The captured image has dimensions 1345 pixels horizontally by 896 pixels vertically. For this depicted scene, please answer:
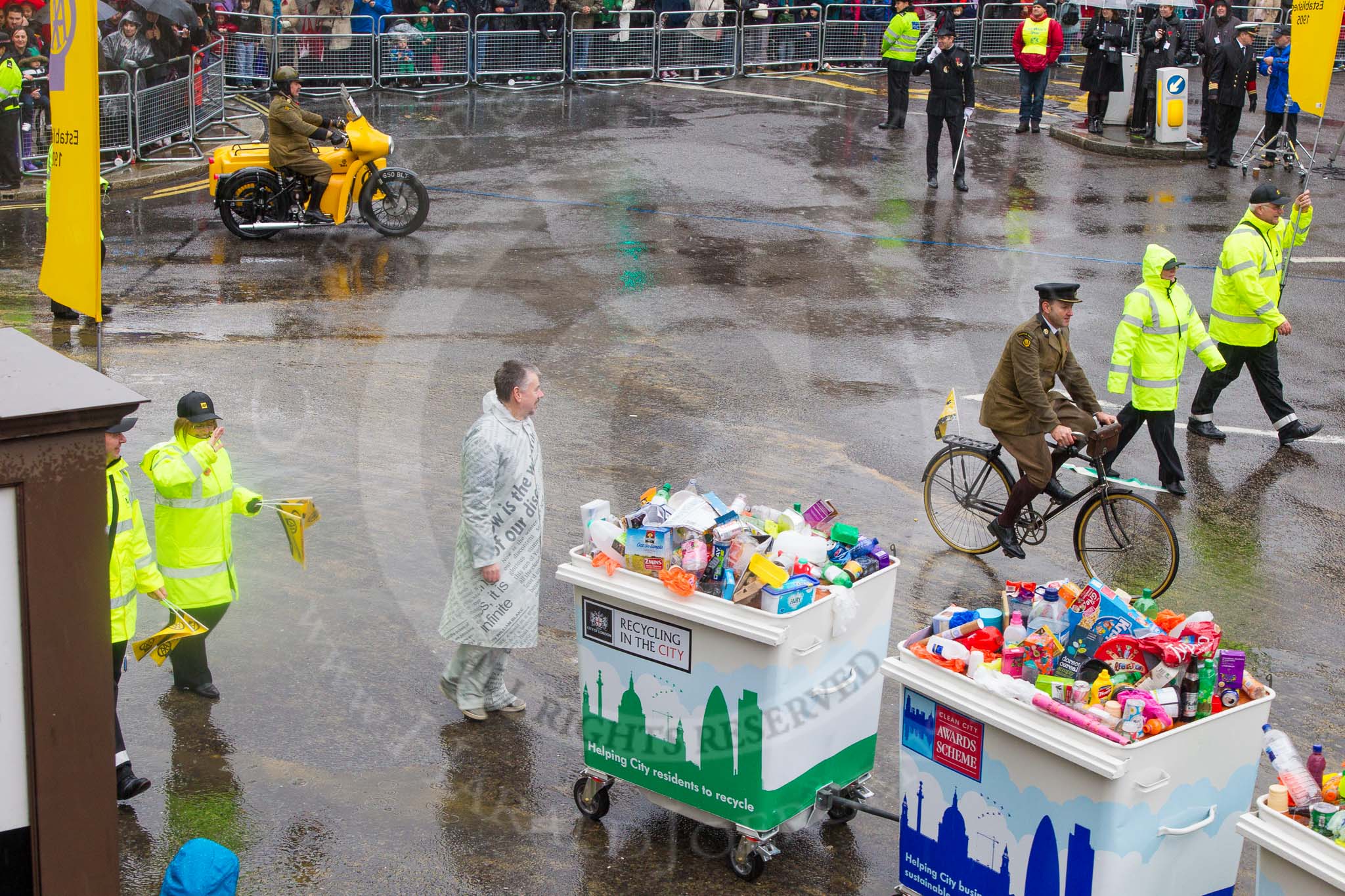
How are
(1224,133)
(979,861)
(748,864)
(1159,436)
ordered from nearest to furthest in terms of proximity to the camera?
(979,861)
(748,864)
(1159,436)
(1224,133)

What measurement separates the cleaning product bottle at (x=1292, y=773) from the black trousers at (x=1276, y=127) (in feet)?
58.8

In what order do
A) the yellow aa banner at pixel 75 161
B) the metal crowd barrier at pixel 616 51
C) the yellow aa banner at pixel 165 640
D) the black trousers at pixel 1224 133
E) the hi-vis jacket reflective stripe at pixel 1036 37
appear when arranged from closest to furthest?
1. the yellow aa banner at pixel 165 640
2. the yellow aa banner at pixel 75 161
3. the black trousers at pixel 1224 133
4. the hi-vis jacket reflective stripe at pixel 1036 37
5. the metal crowd barrier at pixel 616 51

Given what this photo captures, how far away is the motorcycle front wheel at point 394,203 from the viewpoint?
15.8 metres

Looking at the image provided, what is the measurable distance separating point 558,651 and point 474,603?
1.03 metres

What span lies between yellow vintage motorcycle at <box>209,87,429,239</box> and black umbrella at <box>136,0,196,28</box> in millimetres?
4840

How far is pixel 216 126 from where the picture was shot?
21.2 m

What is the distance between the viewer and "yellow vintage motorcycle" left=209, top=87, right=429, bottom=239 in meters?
15.6

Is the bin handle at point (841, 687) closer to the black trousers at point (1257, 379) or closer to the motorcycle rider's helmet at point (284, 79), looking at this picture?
the black trousers at point (1257, 379)

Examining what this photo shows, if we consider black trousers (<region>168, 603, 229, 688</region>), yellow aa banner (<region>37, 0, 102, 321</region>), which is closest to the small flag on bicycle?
black trousers (<region>168, 603, 229, 688</region>)

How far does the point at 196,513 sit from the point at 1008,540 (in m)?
4.76

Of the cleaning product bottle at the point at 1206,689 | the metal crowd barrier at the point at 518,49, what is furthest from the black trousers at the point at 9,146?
the cleaning product bottle at the point at 1206,689

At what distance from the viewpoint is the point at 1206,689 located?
16.0 ft

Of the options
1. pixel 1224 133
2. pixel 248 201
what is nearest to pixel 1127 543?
pixel 248 201

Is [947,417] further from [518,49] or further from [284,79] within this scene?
[518,49]
